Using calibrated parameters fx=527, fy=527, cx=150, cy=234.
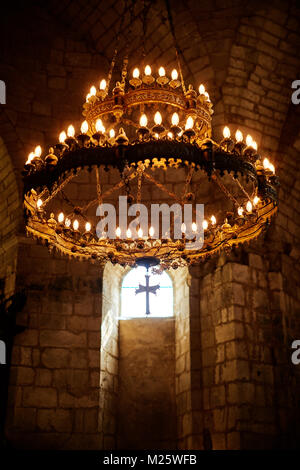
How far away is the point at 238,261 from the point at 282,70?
290 centimetres

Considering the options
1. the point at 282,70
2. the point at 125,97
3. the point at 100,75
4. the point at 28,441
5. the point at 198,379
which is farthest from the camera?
the point at 100,75

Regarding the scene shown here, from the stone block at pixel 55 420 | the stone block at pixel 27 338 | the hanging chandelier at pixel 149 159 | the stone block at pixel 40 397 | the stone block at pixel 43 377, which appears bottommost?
the stone block at pixel 55 420

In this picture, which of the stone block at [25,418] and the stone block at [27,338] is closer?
the stone block at [25,418]

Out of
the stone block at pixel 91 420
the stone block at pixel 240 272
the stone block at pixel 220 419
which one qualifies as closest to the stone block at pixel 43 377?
the stone block at pixel 91 420

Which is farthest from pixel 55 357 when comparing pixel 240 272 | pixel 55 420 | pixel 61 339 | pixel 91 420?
pixel 240 272

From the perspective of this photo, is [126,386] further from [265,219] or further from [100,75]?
[100,75]

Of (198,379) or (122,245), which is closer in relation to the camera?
(122,245)

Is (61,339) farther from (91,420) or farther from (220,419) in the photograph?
(220,419)

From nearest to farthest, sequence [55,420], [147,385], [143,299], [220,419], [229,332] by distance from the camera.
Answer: [220,419]
[55,420]
[229,332]
[147,385]
[143,299]

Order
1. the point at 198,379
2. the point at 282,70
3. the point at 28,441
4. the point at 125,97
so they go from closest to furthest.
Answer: the point at 125,97
the point at 28,441
the point at 198,379
the point at 282,70

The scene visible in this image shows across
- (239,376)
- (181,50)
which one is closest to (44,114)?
(181,50)

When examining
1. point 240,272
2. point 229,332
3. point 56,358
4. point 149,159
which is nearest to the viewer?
point 149,159

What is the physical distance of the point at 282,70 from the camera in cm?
749

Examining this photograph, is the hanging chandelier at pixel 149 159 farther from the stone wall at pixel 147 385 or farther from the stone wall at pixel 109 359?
the stone wall at pixel 147 385
